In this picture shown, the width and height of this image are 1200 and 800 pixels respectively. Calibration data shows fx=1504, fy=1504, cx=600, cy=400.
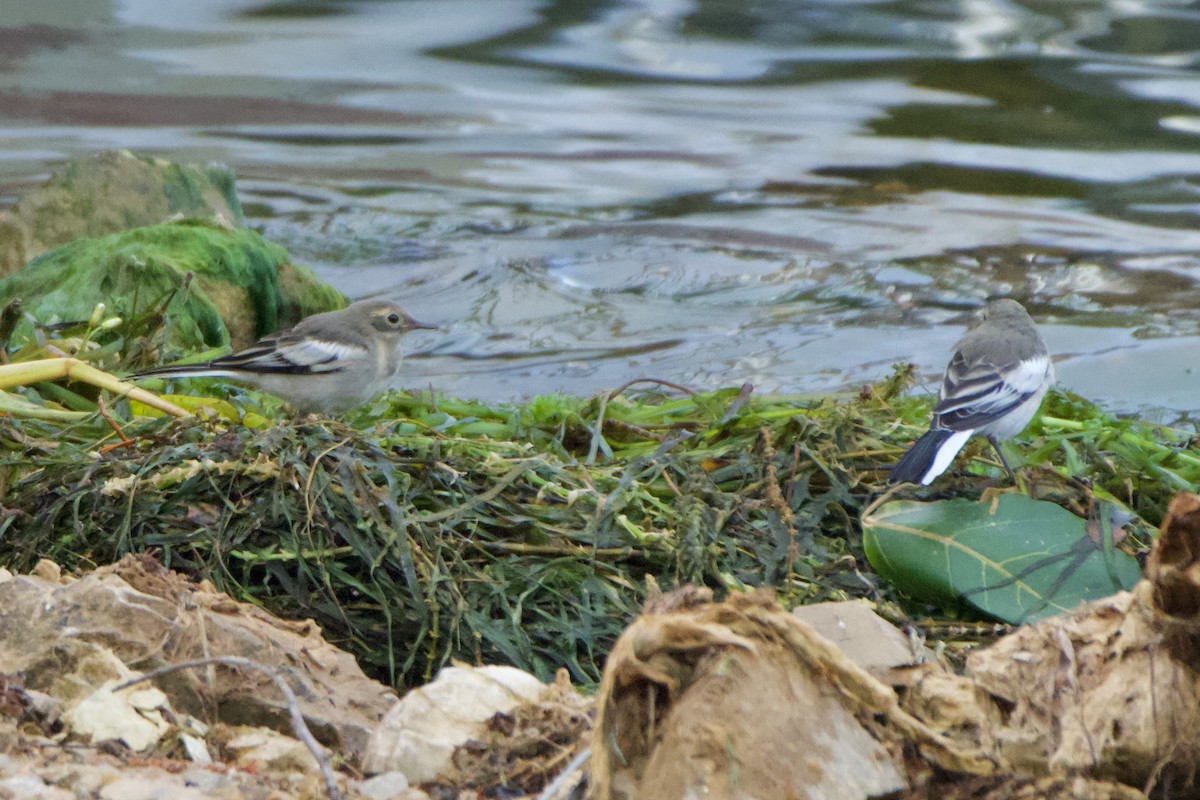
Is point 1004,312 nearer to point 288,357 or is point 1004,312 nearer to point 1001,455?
point 1001,455

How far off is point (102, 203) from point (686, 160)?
21.5 ft

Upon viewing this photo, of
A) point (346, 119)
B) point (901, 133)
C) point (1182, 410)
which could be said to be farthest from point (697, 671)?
point (346, 119)

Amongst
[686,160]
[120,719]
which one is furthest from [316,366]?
[686,160]

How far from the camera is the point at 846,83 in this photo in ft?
55.8

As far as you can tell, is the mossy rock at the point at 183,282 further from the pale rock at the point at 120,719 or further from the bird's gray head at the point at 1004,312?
the pale rock at the point at 120,719

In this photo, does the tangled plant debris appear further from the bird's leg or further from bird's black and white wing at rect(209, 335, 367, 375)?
bird's black and white wing at rect(209, 335, 367, 375)

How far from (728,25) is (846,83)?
7.88 feet

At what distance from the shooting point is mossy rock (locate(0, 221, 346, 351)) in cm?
757

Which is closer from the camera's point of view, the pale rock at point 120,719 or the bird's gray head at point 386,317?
the pale rock at point 120,719

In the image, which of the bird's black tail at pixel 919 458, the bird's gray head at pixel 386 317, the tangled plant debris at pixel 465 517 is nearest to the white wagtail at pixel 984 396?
the bird's black tail at pixel 919 458

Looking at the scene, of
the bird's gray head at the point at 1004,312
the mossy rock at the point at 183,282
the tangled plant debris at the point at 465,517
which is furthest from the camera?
the mossy rock at the point at 183,282

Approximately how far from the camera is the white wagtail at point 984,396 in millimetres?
4812

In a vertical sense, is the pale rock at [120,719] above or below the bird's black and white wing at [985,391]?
above

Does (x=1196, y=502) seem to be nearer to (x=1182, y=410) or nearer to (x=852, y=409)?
(x=852, y=409)
